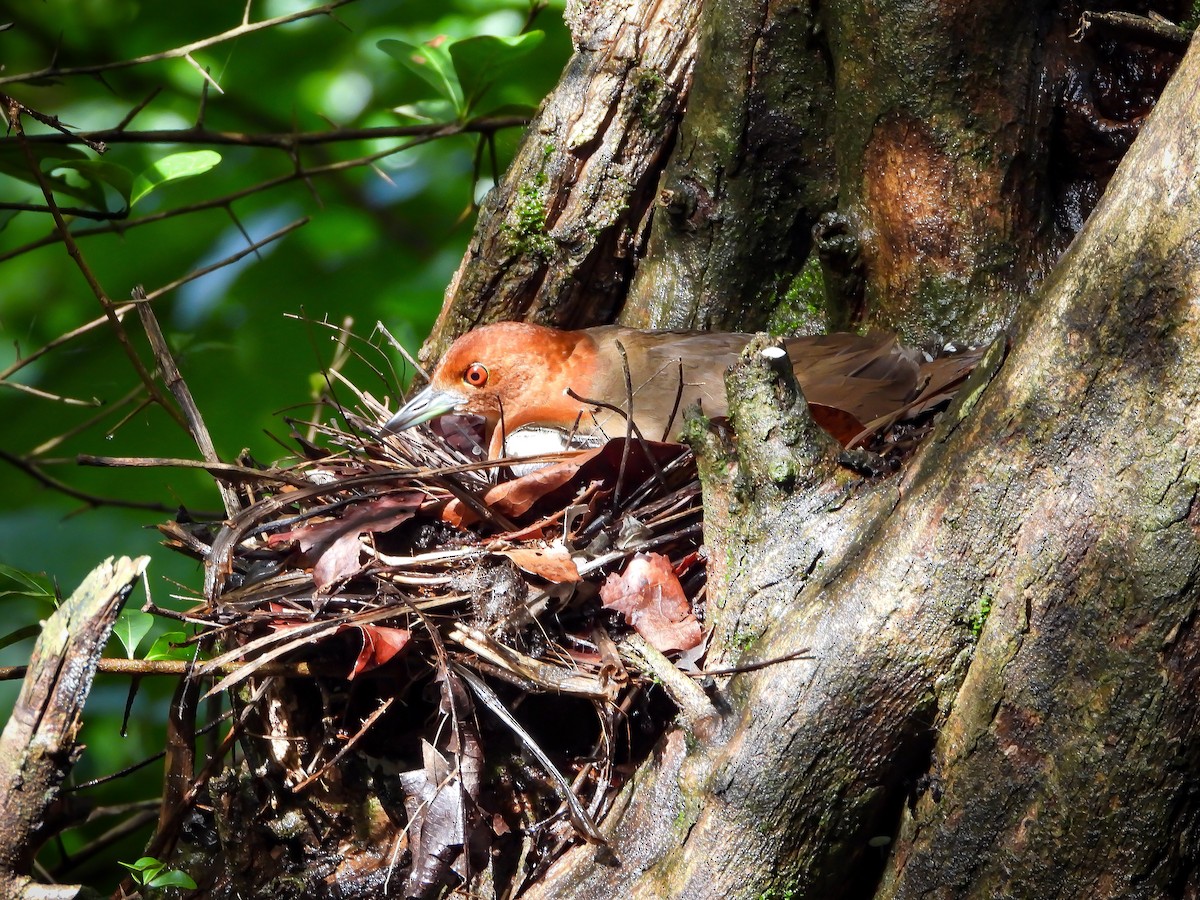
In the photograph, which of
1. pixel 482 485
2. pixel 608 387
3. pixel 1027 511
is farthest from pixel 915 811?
pixel 608 387

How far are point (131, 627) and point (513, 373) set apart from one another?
1216 millimetres

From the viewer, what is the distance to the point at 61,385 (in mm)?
4379

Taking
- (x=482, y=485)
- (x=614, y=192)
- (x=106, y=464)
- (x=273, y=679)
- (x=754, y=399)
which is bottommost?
(x=273, y=679)

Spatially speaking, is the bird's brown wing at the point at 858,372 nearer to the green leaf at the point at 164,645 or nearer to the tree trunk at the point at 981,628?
the tree trunk at the point at 981,628

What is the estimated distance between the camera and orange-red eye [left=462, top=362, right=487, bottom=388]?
10.7 feet

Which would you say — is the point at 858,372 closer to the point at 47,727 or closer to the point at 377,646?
the point at 377,646

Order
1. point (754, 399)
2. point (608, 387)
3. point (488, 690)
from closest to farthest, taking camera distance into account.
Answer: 1. point (754, 399)
2. point (488, 690)
3. point (608, 387)

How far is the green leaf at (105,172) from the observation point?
Result: 3.21 meters

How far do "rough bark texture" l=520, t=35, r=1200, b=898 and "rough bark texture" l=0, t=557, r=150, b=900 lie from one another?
3.07ft

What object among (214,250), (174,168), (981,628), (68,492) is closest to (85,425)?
(68,492)

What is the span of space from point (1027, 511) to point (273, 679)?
1590 mm

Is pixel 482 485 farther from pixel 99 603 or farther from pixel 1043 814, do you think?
pixel 1043 814

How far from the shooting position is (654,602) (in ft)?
7.47

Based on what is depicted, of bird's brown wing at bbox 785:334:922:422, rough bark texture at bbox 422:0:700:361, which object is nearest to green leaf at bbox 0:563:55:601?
rough bark texture at bbox 422:0:700:361
